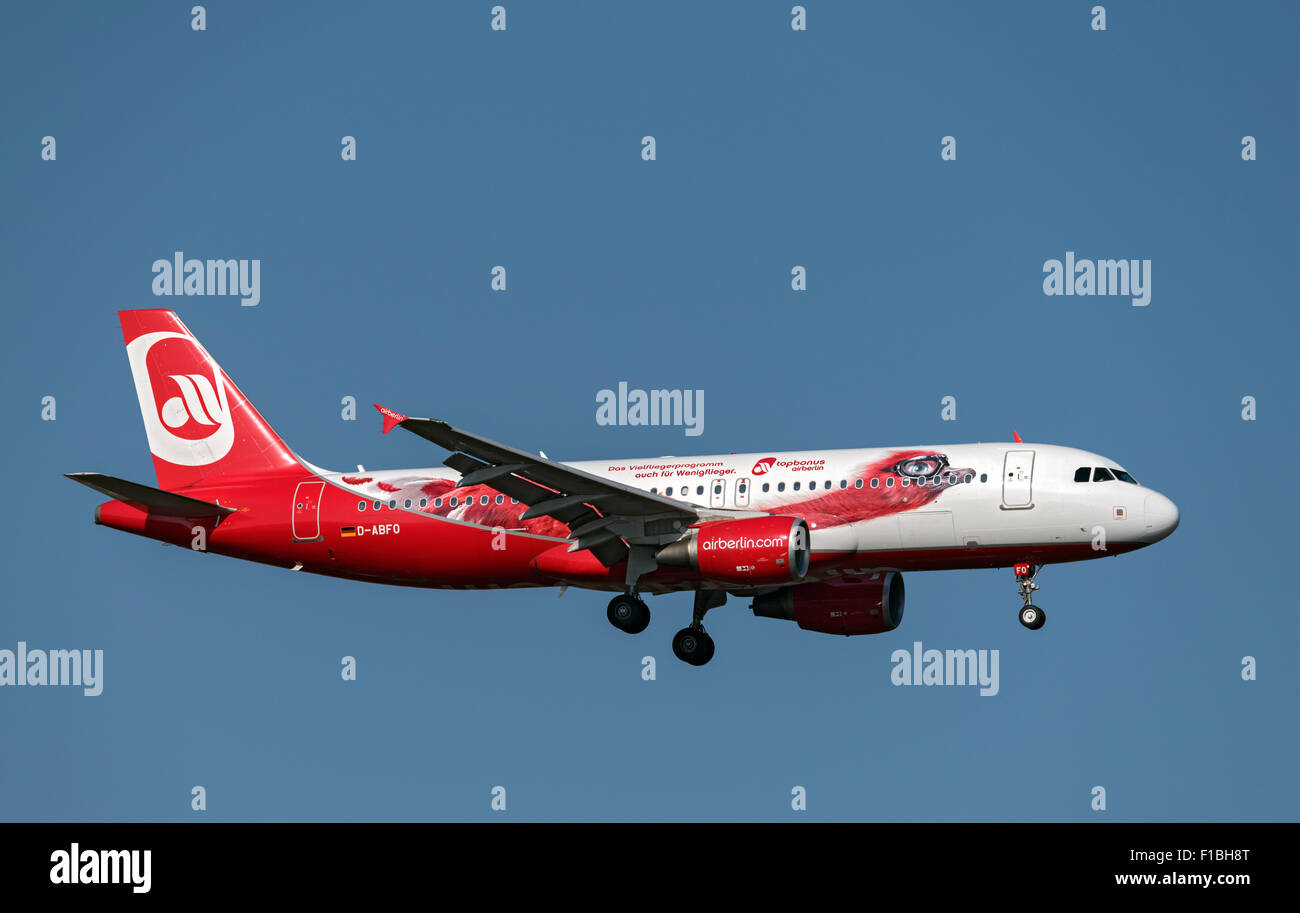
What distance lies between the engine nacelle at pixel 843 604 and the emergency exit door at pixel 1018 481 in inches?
191

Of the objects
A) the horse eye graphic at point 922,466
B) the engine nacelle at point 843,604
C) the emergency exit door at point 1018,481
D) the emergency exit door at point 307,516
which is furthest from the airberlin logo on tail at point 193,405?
the emergency exit door at point 1018,481

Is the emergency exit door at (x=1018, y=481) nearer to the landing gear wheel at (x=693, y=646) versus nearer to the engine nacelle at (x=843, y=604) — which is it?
the engine nacelle at (x=843, y=604)

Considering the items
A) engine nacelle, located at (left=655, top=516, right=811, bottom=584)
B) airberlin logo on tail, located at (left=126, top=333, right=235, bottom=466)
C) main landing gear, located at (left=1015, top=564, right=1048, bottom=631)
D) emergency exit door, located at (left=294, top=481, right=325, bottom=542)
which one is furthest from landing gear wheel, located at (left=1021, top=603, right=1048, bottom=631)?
airberlin logo on tail, located at (left=126, top=333, right=235, bottom=466)

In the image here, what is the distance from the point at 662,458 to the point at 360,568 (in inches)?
347

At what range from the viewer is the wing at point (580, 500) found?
4269cm

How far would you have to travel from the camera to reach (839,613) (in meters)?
49.2

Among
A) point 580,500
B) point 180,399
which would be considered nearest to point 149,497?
point 180,399

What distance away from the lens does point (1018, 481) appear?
Answer: 4462cm

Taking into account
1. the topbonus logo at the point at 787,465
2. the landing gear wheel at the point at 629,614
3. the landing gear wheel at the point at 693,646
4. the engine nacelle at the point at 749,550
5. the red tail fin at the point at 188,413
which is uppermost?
the red tail fin at the point at 188,413

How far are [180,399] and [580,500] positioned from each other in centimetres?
1452

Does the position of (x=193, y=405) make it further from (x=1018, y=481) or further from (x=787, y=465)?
(x=1018, y=481)

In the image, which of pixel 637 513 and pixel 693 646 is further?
pixel 693 646

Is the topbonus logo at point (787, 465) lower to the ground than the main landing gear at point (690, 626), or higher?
higher
